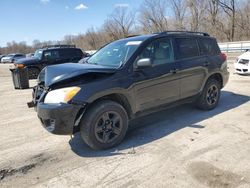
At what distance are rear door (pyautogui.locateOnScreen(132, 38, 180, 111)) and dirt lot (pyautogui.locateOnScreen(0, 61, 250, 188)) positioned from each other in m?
0.61

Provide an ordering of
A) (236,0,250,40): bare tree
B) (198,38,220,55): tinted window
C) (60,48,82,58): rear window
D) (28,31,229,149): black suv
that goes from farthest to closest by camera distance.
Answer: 1. (236,0,250,40): bare tree
2. (60,48,82,58): rear window
3. (198,38,220,55): tinted window
4. (28,31,229,149): black suv

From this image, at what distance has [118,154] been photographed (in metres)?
4.07

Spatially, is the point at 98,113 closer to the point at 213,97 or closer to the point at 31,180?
the point at 31,180

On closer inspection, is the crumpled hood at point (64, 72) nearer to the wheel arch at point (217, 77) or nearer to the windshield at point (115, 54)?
the windshield at point (115, 54)

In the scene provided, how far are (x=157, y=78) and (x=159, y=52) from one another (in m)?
0.54

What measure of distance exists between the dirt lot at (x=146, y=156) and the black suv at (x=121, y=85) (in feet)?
1.41

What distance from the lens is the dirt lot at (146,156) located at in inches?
131

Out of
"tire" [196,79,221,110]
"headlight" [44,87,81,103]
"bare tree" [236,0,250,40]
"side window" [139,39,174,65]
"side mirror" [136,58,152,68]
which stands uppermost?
"bare tree" [236,0,250,40]

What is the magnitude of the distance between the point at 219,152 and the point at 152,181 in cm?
131

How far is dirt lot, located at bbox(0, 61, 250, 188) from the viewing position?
334cm

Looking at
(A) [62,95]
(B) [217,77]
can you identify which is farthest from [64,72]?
(B) [217,77]

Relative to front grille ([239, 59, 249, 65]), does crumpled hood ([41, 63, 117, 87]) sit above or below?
above

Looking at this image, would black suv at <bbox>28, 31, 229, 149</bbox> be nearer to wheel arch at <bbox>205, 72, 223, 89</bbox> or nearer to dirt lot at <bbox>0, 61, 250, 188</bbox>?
wheel arch at <bbox>205, 72, 223, 89</bbox>

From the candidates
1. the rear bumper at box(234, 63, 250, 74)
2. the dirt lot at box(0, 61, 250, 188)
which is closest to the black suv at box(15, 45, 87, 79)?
→ the rear bumper at box(234, 63, 250, 74)
